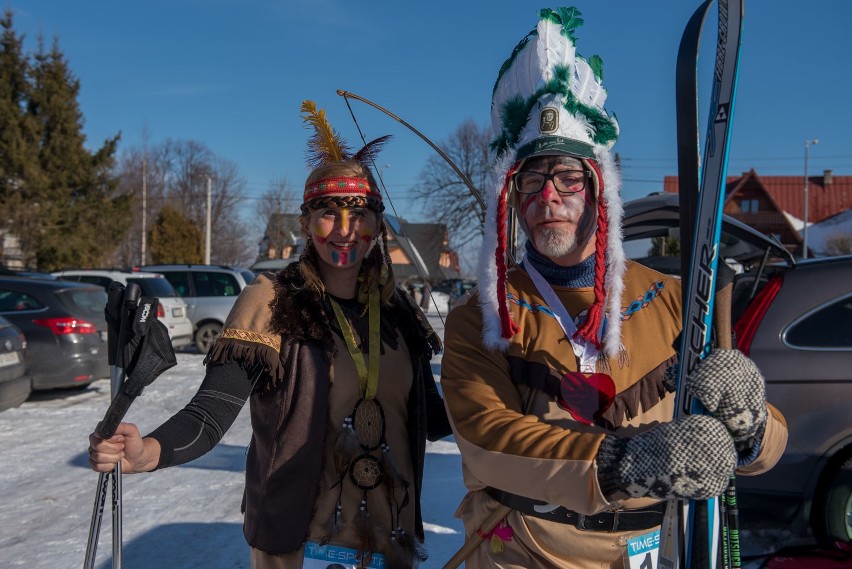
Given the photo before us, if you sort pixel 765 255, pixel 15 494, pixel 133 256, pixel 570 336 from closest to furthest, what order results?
pixel 570 336 → pixel 765 255 → pixel 15 494 → pixel 133 256

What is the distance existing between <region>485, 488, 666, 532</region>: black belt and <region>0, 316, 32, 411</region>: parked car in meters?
6.74

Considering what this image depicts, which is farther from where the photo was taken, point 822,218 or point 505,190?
point 822,218

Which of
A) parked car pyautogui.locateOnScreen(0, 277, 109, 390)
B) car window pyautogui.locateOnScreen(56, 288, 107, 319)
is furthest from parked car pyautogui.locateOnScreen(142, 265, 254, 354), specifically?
parked car pyautogui.locateOnScreen(0, 277, 109, 390)

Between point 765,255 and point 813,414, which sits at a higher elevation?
point 765,255

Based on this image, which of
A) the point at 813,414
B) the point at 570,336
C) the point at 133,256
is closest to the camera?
the point at 570,336

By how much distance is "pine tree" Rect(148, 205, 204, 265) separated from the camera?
37.3 metres

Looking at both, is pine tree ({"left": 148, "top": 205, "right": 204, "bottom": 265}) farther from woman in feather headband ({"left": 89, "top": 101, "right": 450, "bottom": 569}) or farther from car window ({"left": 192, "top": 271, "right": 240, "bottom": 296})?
woman in feather headband ({"left": 89, "top": 101, "right": 450, "bottom": 569})

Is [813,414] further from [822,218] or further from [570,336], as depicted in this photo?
[822,218]

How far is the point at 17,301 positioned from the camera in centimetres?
871

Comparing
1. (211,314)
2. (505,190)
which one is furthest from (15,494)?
(211,314)

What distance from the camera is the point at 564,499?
159 cm

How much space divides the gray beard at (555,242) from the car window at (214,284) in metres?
12.1

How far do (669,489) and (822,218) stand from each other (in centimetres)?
5805

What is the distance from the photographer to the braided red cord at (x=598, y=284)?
1910 mm
